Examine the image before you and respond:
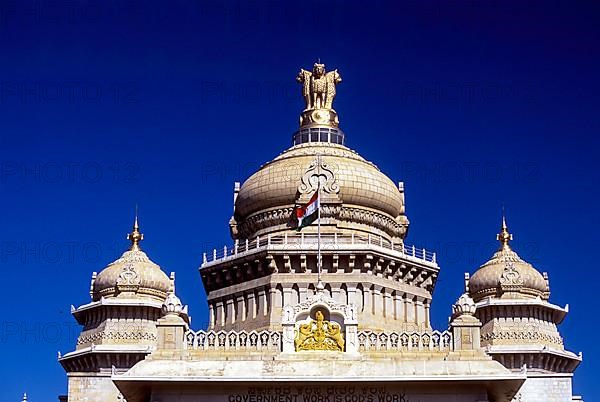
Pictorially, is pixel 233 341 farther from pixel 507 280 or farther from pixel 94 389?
pixel 507 280

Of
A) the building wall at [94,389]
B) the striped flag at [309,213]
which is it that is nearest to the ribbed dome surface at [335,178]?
the striped flag at [309,213]

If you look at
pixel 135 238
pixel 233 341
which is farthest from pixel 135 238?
pixel 233 341

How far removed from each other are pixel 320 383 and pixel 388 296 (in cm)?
1381

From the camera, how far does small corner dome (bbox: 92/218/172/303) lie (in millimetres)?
78812

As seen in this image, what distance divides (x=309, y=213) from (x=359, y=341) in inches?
319

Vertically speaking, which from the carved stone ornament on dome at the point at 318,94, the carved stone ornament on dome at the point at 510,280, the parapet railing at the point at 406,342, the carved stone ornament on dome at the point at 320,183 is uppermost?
the carved stone ornament on dome at the point at 318,94

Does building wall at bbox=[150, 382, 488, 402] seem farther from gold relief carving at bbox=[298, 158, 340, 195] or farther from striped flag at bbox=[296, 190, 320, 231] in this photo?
gold relief carving at bbox=[298, 158, 340, 195]

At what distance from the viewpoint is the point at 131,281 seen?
259 ft

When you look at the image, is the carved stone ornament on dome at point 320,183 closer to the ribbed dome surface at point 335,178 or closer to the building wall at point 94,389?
the ribbed dome surface at point 335,178

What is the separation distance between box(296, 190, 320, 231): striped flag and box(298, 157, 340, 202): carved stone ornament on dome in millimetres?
4186

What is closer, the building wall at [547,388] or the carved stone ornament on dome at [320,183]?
the carved stone ornament on dome at [320,183]

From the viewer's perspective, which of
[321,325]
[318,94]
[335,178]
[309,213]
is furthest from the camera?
[318,94]

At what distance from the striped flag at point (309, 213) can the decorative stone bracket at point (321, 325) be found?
6.43 meters

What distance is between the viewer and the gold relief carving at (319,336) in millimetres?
48656
